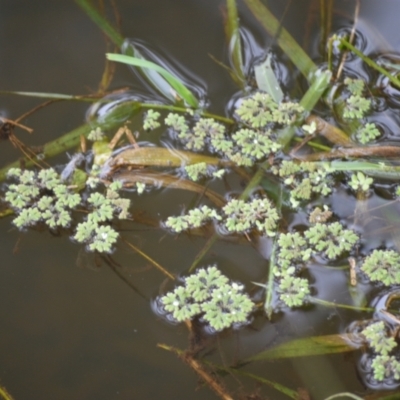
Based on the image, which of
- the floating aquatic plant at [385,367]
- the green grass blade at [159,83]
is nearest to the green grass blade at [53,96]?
the green grass blade at [159,83]

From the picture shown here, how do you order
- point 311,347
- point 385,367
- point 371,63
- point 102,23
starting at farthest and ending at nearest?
point 102,23 → point 371,63 → point 311,347 → point 385,367

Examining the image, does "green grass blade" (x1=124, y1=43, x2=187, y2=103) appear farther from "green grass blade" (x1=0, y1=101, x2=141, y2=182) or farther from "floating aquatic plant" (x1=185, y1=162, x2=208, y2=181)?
"floating aquatic plant" (x1=185, y1=162, x2=208, y2=181)

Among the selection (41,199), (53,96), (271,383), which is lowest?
(271,383)

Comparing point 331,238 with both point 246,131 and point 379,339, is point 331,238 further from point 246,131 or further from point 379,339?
point 246,131

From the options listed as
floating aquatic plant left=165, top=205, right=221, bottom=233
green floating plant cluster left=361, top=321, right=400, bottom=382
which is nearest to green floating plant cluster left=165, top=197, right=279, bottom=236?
floating aquatic plant left=165, top=205, right=221, bottom=233

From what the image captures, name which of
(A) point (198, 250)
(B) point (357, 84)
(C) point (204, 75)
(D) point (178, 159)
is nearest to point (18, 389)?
(A) point (198, 250)

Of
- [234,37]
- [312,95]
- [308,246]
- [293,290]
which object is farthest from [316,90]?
[293,290]

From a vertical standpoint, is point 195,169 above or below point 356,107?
above
